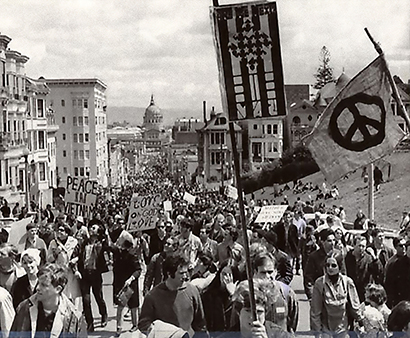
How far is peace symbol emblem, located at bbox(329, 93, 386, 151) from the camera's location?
25.9 ft

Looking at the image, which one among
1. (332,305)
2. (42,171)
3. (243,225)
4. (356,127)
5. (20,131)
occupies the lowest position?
(332,305)

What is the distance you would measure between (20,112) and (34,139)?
317 inches

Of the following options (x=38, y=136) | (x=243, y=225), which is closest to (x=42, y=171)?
(x=38, y=136)

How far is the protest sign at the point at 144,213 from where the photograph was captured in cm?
1531

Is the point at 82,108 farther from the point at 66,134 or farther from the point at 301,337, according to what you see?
the point at 301,337

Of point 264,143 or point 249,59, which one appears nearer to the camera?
point 249,59

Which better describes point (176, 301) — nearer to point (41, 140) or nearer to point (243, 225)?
point (243, 225)

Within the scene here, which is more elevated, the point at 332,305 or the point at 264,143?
the point at 264,143

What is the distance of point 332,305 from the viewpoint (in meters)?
8.09

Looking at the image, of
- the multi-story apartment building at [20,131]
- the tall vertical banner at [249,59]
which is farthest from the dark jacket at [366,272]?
the multi-story apartment building at [20,131]

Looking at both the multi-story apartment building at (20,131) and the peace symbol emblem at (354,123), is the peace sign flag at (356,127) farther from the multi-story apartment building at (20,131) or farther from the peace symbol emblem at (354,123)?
the multi-story apartment building at (20,131)

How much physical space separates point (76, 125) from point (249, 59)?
90687 millimetres

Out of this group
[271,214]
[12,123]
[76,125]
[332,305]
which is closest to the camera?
[332,305]

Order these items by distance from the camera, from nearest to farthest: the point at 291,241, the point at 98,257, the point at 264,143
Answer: the point at 98,257 → the point at 291,241 → the point at 264,143
